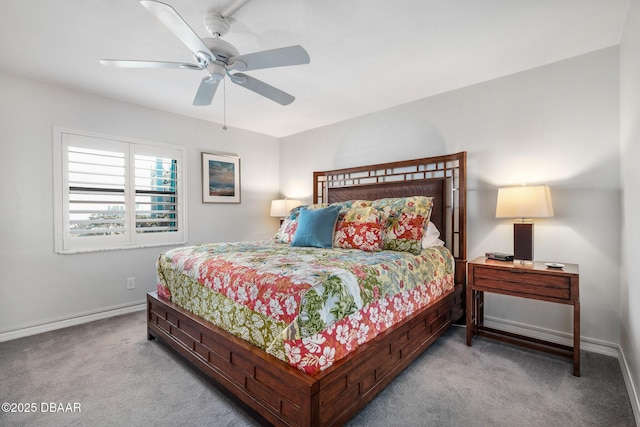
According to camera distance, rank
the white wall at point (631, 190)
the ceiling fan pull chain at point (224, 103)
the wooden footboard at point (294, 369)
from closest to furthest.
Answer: the wooden footboard at point (294, 369) → the white wall at point (631, 190) → the ceiling fan pull chain at point (224, 103)

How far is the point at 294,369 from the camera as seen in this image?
144 cm

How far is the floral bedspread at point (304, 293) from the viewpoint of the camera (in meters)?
1.45

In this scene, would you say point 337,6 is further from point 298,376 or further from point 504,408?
point 504,408

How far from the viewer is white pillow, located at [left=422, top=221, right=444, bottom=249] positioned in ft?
9.40

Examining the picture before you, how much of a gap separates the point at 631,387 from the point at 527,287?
747 mm

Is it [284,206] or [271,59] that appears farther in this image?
[284,206]

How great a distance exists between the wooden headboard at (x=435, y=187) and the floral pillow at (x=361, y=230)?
73cm

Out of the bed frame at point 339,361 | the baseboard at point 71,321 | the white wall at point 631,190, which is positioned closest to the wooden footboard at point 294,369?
the bed frame at point 339,361

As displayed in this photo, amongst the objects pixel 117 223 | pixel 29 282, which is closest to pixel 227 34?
pixel 117 223

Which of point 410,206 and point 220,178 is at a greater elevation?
point 220,178

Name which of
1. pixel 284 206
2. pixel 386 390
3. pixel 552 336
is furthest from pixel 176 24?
pixel 552 336

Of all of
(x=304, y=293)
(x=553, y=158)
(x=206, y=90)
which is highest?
(x=206, y=90)

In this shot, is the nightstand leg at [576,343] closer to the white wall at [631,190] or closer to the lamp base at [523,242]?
the white wall at [631,190]

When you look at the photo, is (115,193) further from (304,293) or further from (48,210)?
(304,293)
